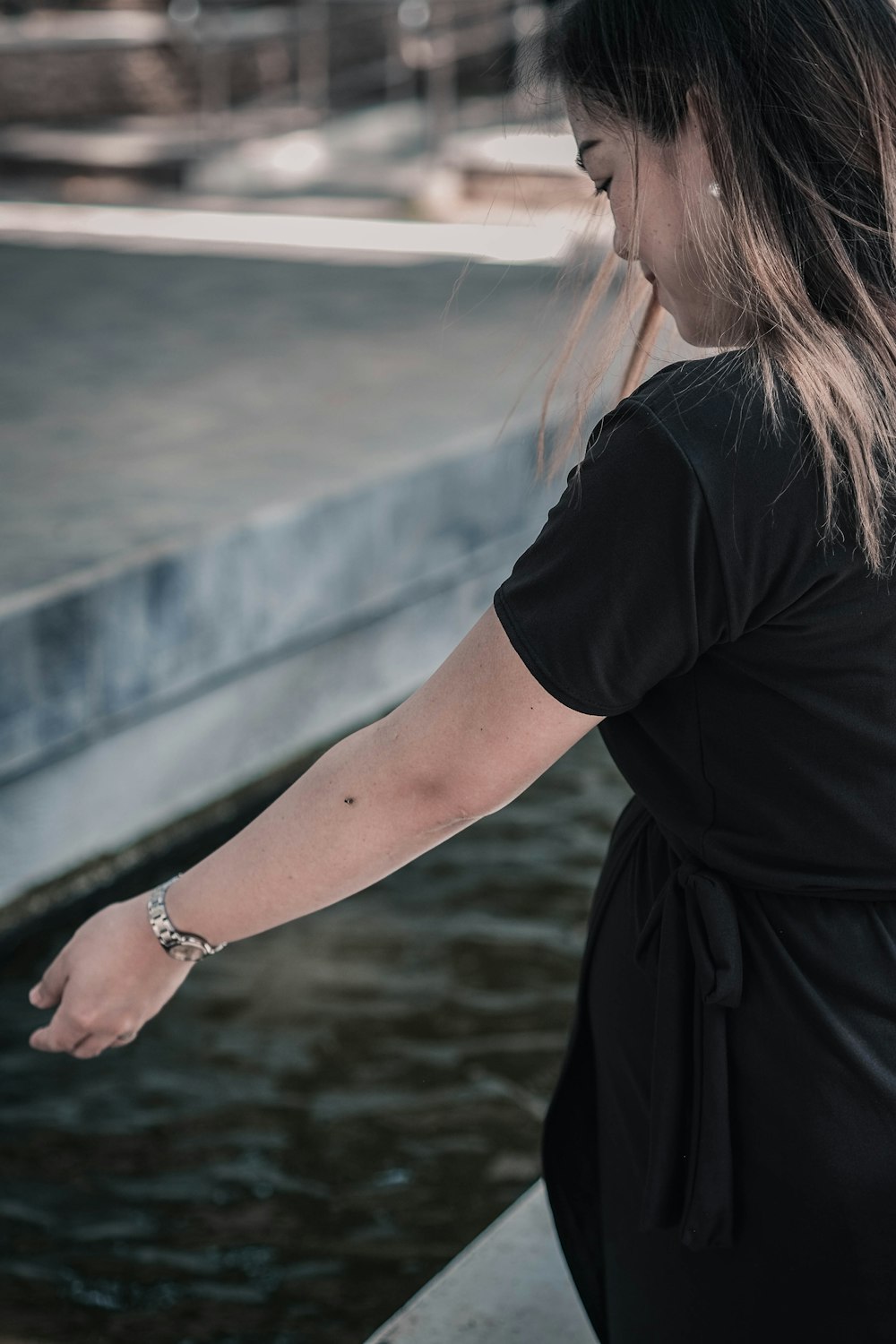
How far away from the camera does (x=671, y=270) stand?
1117mm

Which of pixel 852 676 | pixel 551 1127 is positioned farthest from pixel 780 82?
pixel 551 1127

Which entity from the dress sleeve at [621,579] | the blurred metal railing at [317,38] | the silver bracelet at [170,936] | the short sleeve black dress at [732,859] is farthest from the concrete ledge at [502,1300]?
the blurred metal railing at [317,38]

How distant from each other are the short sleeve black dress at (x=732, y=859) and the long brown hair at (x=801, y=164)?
6 centimetres

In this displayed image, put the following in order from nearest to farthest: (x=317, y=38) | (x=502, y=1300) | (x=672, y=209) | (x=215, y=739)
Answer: (x=672, y=209) → (x=502, y=1300) → (x=215, y=739) → (x=317, y=38)

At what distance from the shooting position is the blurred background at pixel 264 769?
258 cm

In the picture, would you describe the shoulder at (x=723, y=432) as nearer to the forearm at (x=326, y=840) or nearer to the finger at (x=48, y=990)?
the forearm at (x=326, y=840)

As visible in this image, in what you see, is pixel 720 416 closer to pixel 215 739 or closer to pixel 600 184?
pixel 600 184

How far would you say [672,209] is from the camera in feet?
3.54

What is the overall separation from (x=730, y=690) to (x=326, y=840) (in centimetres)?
32

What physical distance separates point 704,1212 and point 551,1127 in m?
0.29

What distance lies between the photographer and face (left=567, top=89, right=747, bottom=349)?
105cm

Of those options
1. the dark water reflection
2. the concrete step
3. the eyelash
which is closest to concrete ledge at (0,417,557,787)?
the concrete step

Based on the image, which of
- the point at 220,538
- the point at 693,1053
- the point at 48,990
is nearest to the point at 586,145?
the point at 693,1053

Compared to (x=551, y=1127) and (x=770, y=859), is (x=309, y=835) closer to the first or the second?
(x=770, y=859)
